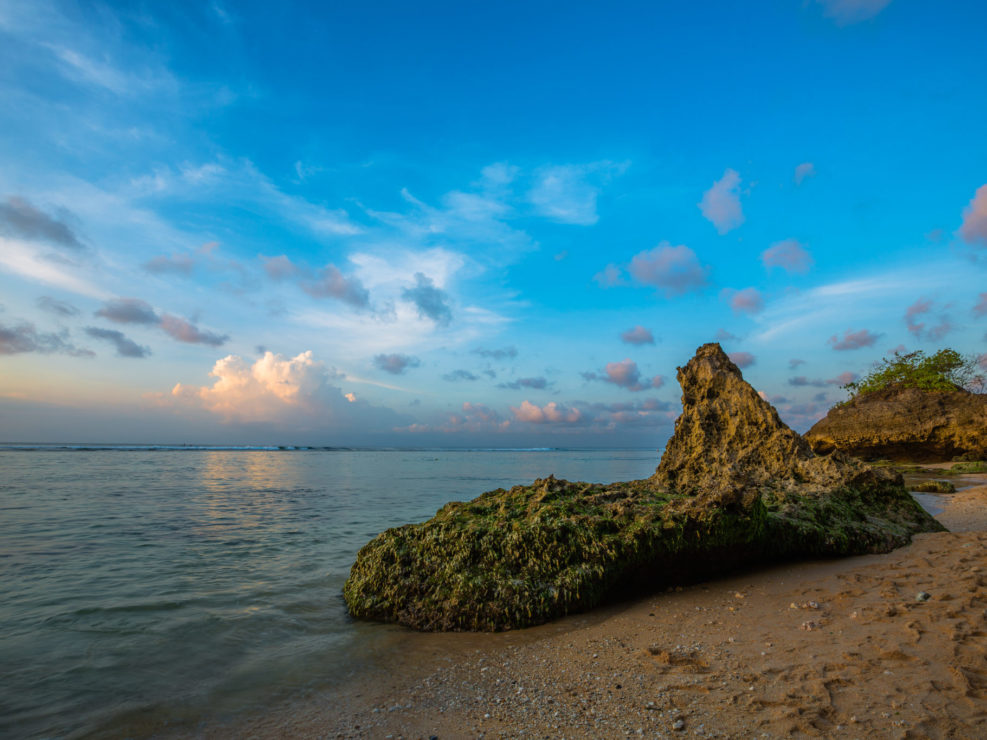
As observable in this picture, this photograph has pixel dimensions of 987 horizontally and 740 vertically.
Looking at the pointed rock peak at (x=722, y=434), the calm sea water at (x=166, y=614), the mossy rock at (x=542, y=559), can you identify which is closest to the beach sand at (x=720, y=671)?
the mossy rock at (x=542, y=559)

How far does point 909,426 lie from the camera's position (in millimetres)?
25719

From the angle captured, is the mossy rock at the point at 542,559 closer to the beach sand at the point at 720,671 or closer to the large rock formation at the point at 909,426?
the beach sand at the point at 720,671

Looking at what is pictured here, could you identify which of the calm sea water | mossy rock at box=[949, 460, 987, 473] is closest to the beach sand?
the calm sea water

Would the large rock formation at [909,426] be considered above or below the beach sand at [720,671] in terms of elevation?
above

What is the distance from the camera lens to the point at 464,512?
7.44 metres

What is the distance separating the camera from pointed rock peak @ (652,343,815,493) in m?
9.66

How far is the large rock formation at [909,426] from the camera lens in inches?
966

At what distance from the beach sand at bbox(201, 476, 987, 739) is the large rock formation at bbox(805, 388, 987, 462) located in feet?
76.2

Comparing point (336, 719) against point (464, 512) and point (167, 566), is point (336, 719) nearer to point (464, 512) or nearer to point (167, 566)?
point (464, 512)

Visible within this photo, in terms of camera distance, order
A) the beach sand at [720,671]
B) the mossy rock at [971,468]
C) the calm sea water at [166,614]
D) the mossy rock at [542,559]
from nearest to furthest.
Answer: the beach sand at [720,671] < the calm sea water at [166,614] < the mossy rock at [542,559] < the mossy rock at [971,468]

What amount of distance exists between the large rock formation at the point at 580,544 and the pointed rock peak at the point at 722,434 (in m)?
1.61

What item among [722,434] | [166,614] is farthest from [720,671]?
[722,434]

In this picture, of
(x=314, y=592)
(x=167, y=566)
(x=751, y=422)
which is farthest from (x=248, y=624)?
(x=751, y=422)

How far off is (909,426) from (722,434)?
74.4 ft
